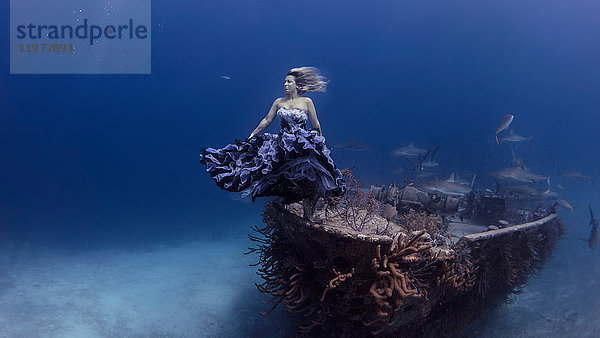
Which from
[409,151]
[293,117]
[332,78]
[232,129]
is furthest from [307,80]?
[232,129]

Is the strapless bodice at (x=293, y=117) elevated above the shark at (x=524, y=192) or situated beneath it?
elevated above

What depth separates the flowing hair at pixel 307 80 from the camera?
5.29 meters

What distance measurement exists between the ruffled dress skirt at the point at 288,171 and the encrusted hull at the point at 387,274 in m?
0.53

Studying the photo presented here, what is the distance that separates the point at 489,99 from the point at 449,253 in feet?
273

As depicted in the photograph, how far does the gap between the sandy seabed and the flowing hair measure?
5308 millimetres

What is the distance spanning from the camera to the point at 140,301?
323 inches

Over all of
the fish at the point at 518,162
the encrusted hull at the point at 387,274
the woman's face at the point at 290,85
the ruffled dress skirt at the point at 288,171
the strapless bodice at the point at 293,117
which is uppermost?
the woman's face at the point at 290,85

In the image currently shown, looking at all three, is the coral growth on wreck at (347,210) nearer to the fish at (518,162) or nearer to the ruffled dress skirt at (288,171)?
the ruffled dress skirt at (288,171)

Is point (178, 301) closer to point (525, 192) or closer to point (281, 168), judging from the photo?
point (281, 168)

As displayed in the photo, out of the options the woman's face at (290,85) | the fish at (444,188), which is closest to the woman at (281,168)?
the woman's face at (290,85)

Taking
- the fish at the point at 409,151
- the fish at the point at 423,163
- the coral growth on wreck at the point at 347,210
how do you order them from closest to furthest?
the coral growth on wreck at the point at 347,210
the fish at the point at 423,163
the fish at the point at 409,151

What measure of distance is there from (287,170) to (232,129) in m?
84.1

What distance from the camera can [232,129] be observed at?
276 feet

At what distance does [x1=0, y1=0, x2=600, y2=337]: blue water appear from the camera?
950cm
